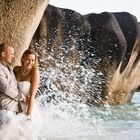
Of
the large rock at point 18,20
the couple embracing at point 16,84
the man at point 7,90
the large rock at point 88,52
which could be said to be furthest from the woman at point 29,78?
the large rock at point 88,52

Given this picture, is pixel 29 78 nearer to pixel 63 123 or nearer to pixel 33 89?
pixel 33 89

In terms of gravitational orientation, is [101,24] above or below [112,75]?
above

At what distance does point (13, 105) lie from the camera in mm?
3928

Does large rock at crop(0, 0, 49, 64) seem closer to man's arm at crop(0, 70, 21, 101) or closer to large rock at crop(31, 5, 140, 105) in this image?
man's arm at crop(0, 70, 21, 101)

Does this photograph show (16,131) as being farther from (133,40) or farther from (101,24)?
(133,40)

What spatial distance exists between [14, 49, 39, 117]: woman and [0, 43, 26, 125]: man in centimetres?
12

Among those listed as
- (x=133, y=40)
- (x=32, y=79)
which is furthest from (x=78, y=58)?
(x=32, y=79)

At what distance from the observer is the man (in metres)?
3.83

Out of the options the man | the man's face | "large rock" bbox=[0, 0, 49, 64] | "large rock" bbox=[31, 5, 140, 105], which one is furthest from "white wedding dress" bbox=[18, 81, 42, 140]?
"large rock" bbox=[31, 5, 140, 105]

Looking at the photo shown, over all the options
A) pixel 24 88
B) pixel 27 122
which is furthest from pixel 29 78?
pixel 27 122

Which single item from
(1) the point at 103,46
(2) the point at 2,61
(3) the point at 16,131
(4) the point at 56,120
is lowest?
(1) the point at 103,46

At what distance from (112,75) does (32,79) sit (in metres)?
9.22

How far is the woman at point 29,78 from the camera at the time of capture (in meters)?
4.02

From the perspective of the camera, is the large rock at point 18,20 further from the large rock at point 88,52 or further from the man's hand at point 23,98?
the large rock at point 88,52
